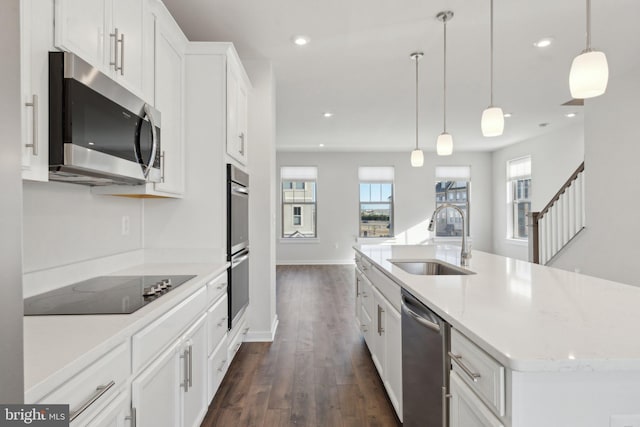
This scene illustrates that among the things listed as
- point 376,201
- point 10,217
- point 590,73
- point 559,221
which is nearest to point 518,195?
point 376,201

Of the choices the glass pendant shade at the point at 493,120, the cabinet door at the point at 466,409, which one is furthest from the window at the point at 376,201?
the cabinet door at the point at 466,409

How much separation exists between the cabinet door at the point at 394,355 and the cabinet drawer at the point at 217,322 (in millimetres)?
1044

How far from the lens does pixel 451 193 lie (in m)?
9.09

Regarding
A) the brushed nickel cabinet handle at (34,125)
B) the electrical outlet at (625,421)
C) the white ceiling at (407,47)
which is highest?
the white ceiling at (407,47)

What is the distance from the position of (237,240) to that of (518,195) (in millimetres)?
7458

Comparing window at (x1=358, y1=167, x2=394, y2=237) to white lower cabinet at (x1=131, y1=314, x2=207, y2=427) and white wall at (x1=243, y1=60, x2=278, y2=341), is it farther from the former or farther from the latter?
white lower cabinet at (x1=131, y1=314, x2=207, y2=427)

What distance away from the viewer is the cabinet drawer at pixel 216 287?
6.79 ft

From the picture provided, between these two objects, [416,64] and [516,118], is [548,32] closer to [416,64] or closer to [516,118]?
[416,64]

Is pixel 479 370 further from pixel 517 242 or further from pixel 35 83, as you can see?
pixel 517 242

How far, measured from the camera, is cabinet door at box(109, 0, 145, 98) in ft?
5.31

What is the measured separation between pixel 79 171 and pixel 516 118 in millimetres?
6322

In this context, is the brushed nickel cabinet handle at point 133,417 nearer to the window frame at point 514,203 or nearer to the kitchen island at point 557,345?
the kitchen island at point 557,345

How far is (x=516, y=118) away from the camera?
587 cm

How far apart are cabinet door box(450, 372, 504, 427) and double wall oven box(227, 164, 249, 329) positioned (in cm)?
169
